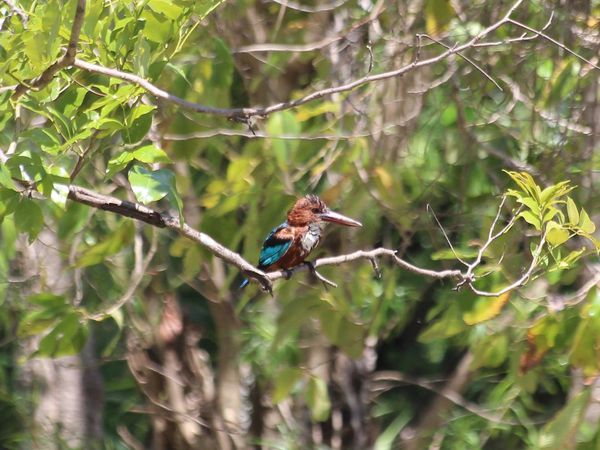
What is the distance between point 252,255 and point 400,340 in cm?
248

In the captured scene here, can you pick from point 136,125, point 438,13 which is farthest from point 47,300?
point 438,13

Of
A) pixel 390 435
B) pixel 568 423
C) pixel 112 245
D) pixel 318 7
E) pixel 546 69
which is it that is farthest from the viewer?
pixel 390 435

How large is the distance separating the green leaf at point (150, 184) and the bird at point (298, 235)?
150cm

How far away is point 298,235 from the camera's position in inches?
150

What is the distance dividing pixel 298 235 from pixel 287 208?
0.41 meters

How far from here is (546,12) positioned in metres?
3.85

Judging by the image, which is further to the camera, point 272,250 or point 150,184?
point 272,250

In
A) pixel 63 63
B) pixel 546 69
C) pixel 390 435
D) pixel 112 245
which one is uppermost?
pixel 63 63

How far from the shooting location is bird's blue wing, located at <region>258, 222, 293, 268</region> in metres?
3.81

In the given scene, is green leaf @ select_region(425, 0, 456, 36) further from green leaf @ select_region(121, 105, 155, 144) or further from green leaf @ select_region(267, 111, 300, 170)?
green leaf @ select_region(121, 105, 155, 144)

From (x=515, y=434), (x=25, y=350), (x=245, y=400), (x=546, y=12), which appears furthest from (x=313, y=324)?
(x=546, y=12)

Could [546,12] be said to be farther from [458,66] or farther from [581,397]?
[581,397]

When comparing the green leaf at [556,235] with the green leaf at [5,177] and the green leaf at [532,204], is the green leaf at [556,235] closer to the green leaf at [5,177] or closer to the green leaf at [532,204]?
the green leaf at [532,204]

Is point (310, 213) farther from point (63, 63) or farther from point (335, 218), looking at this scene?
point (63, 63)
